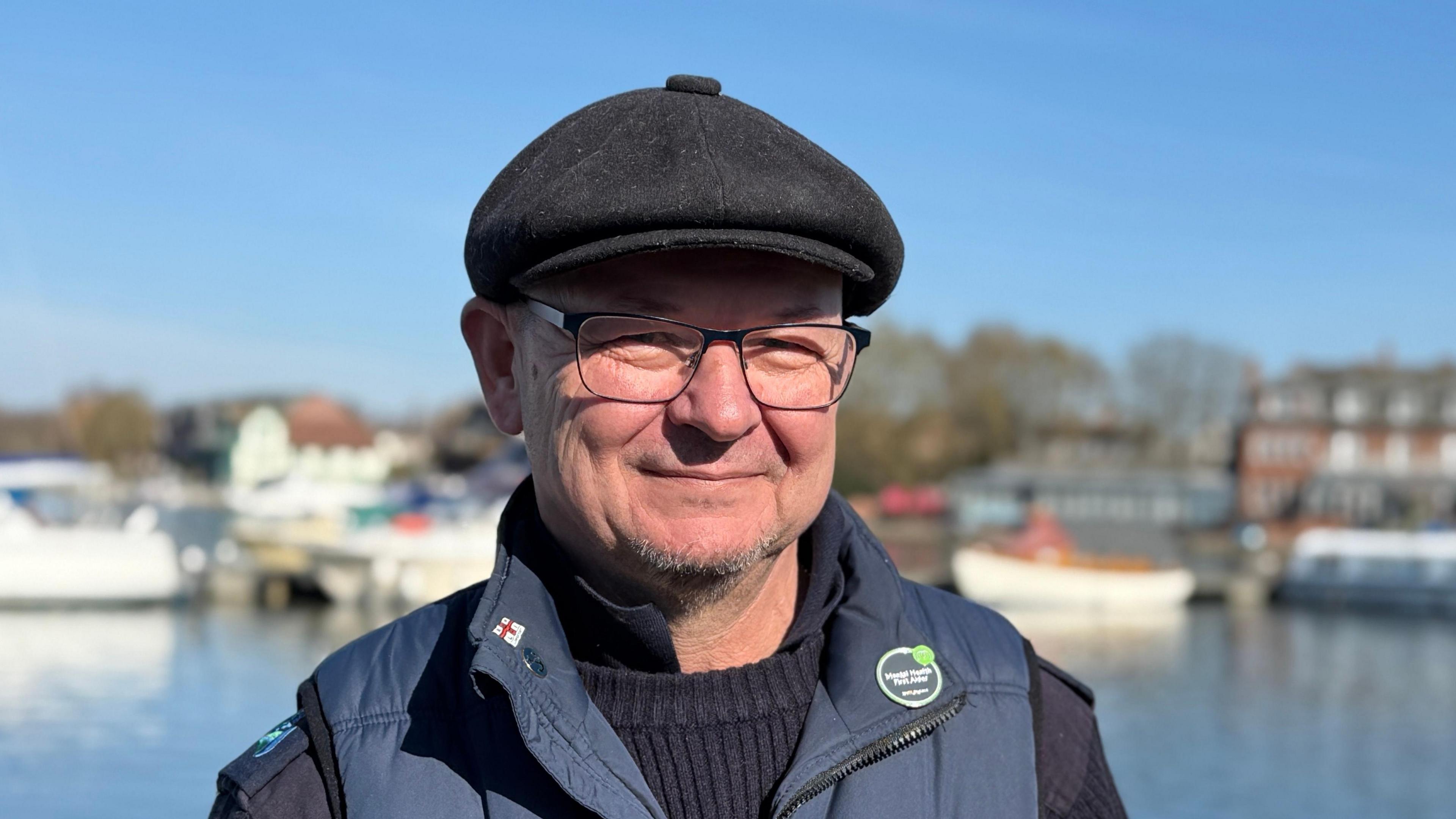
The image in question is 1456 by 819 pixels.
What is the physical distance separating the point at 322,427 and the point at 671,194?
385 ft

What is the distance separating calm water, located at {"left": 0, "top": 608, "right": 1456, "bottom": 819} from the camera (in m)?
17.2

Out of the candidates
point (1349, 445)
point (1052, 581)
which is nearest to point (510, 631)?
point (1052, 581)

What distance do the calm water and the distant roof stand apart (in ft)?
282

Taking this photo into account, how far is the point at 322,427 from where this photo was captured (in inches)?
4518

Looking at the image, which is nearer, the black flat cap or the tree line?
the black flat cap

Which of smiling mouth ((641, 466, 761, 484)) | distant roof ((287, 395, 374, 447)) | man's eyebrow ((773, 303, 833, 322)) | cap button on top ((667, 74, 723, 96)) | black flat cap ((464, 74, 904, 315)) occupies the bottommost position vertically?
distant roof ((287, 395, 374, 447))

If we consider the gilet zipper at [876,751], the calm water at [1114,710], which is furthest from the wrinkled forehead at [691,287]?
the calm water at [1114,710]

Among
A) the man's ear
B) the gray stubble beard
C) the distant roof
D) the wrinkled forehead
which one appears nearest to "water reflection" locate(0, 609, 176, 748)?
the man's ear

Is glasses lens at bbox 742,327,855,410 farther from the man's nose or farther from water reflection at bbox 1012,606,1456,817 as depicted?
water reflection at bbox 1012,606,1456,817

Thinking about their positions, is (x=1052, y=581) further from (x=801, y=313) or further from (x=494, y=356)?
(x=801, y=313)

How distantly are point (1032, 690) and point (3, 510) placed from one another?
106ft

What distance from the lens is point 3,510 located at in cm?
3038

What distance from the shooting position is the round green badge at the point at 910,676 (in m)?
2.20

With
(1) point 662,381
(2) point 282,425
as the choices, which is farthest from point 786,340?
(2) point 282,425
